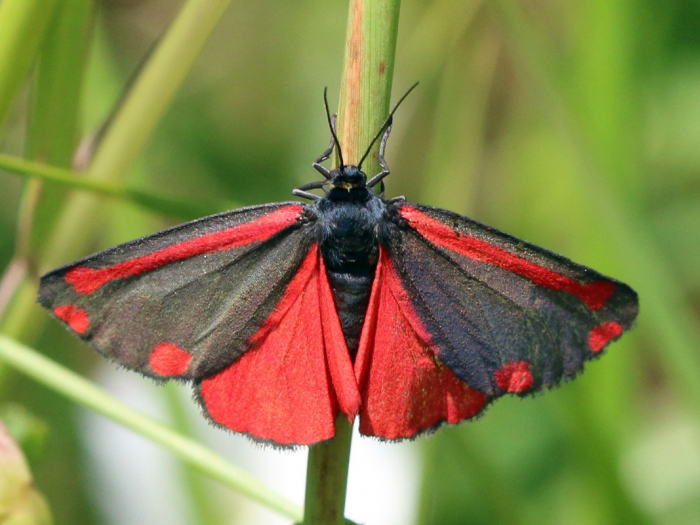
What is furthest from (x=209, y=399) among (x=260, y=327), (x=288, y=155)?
(x=288, y=155)

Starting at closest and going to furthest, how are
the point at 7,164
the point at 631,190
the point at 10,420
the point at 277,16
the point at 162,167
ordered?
the point at 7,164
the point at 10,420
the point at 631,190
the point at 162,167
the point at 277,16

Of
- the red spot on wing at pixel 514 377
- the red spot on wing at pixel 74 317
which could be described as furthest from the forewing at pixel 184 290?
the red spot on wing at pixel 514 377

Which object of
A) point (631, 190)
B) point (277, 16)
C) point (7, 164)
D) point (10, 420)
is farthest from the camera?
point (277, 16)

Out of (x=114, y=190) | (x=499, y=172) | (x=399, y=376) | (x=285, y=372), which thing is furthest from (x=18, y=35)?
(x=499, y=172)

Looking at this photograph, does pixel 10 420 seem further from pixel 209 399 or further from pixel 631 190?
pixel 631 190

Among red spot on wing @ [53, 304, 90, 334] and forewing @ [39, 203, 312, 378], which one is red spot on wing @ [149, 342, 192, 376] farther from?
red spot on wing @ [53, 304, 90, 334]

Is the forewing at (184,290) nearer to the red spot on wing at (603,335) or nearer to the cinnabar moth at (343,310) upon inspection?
the cinnabar moth at (343,310)

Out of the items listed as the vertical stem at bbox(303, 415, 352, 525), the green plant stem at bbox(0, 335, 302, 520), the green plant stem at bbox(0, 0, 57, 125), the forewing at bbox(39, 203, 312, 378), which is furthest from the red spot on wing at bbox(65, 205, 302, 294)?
the vertical stem at bbox(303, 415, 352, 525)
